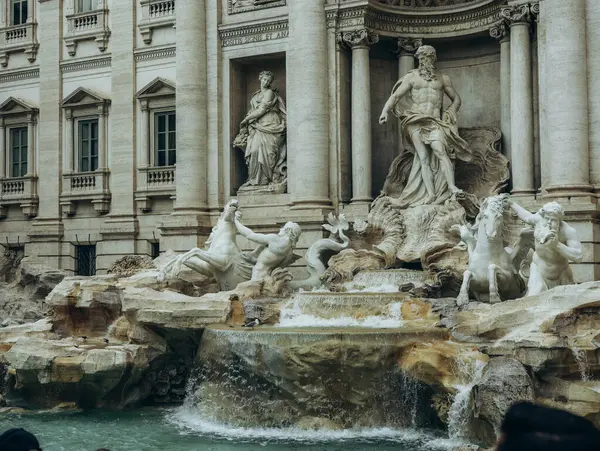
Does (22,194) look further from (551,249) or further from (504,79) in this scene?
(551,249)

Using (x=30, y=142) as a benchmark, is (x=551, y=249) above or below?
below

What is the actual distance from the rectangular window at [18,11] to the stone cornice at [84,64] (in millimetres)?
2404

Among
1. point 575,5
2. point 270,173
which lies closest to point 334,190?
point 270,173

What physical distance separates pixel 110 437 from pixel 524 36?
11.8 meters

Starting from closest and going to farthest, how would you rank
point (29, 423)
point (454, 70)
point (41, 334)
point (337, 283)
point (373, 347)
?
point (373, 347) < point (29, 423) < point (41, 334) < point (337, 283) < point (454, 70)

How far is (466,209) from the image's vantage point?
19219 mm

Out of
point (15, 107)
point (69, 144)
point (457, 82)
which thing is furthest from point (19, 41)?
point (457, 82)

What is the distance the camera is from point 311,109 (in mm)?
20766

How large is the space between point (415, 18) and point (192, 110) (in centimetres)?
596

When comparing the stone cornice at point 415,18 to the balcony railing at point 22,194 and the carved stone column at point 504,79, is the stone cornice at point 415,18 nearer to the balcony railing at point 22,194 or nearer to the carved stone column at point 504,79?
the carved stone column at point 504,79

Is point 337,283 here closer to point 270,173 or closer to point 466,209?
point 466,209

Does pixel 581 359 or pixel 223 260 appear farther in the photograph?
pixel 223 260

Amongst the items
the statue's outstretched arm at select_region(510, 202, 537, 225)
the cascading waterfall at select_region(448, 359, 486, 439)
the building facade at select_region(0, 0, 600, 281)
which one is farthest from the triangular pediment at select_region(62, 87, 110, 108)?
the cascading waterfall at select_region(448, 359, 486, 439)

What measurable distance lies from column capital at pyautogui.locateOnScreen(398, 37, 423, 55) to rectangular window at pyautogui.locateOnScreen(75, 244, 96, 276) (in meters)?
10.6
